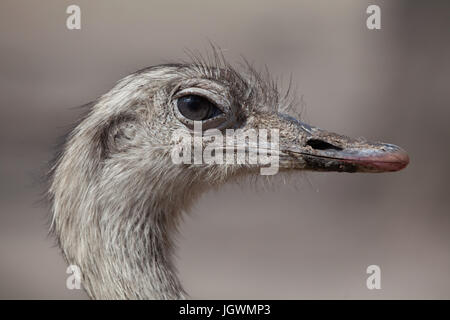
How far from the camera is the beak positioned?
283 cm

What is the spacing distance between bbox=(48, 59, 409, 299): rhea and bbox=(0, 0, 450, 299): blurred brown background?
10.8 ft

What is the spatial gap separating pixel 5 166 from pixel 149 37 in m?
2.09

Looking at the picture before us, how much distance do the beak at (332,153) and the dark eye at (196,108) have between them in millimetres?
297

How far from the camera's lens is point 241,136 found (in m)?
3.02

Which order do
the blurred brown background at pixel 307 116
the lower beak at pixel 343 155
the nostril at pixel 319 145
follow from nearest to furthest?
the lower beak at pixel 343 155 → the nostril at pixel 319 145 → the blurred brown background at pixel 307 116

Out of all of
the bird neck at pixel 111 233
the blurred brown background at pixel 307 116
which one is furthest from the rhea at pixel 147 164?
the blurred brown background at pixel 307 116

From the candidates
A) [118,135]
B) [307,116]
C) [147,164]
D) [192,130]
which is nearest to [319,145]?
[192,130]

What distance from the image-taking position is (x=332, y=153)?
9.50 feet

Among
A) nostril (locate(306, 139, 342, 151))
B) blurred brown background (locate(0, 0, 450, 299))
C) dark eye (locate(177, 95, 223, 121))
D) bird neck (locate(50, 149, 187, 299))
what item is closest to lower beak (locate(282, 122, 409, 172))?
nostril (locate(306, 139, 342, 151))

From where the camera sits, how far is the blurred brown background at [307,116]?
6805mm

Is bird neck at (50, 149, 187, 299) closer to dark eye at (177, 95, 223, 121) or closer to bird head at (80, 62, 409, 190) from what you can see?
bird head at (80, 62, 409, 190)

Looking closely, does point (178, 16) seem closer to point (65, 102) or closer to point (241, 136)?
point (65, 102)

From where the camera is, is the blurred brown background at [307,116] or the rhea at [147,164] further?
the blurred brown background at [307,116]

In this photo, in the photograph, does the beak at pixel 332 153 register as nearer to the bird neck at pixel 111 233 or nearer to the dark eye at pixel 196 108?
the dark eye at pixel 196 108
